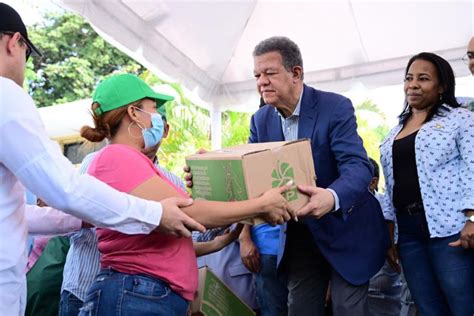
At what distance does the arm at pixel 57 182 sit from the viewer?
1354mm

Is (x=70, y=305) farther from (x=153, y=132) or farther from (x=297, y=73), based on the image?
(x=297, y=73)

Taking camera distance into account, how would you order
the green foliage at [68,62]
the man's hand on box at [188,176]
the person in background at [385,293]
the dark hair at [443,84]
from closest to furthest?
the man's hand on box at [188,176] < the dark hair at [443,84] < the person in background at [385,293] < the green foliage at [68,62]

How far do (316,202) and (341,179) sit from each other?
0.85ft

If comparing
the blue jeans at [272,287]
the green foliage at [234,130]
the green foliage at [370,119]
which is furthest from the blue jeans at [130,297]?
the green foliage at [370,119]

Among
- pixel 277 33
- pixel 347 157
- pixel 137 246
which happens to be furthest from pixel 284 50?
pixel 277 33

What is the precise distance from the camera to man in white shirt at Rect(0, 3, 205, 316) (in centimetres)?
136

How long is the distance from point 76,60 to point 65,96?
1.33 meters

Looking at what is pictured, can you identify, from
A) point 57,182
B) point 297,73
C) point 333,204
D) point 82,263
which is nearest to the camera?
point 57,182

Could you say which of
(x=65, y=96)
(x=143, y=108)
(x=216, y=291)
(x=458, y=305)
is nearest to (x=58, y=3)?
(x=143, y=108)

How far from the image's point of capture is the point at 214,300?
2525 millimetres

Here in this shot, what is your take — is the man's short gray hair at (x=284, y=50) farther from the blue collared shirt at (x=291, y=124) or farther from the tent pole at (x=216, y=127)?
→ the tent pole at (x=216, y=127)

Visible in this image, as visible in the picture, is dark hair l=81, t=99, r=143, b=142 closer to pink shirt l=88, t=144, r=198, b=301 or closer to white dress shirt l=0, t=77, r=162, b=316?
pink shirt l=88, t=144, r=198, b=301

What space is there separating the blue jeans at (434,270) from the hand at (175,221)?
126 centimetres

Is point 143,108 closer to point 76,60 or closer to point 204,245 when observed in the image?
point 204,245
